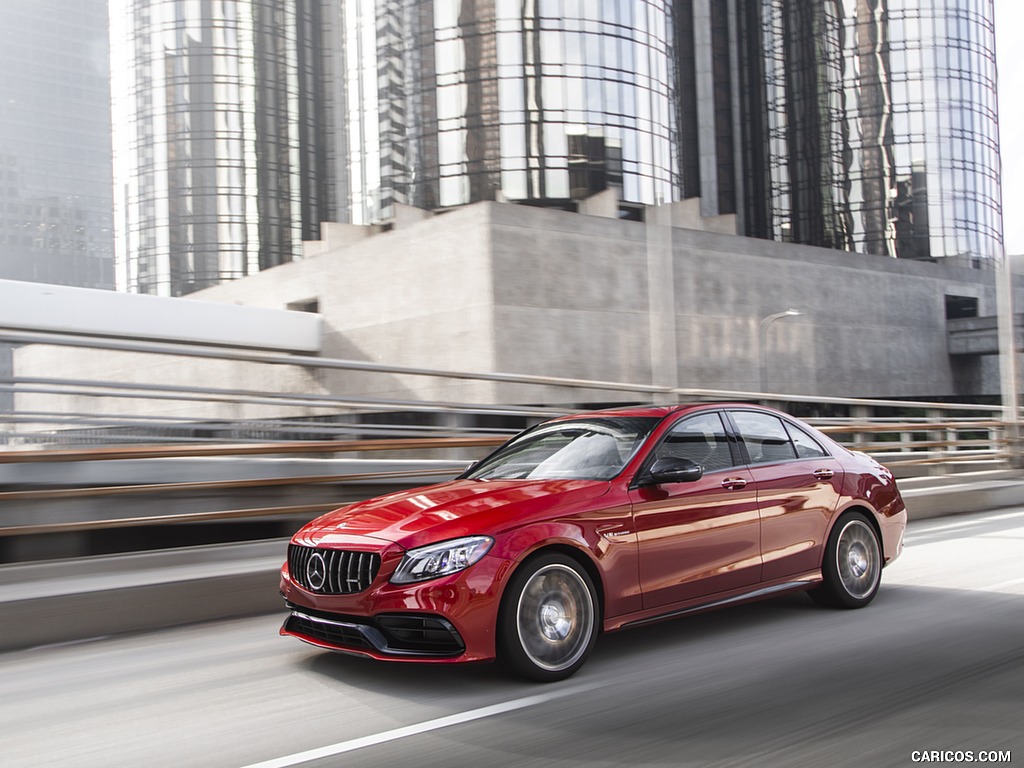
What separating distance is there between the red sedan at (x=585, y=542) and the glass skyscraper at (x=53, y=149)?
126815mm

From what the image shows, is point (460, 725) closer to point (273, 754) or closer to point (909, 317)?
point (273, 754)

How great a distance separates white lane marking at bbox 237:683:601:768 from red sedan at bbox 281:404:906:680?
201mm

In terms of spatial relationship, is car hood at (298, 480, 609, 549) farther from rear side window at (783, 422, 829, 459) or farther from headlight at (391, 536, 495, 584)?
rear side window at (783, 422, 829, 459)

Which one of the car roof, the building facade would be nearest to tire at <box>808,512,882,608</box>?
the car roof

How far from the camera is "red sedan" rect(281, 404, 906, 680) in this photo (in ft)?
16.3

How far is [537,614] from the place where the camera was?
5168 millimetres

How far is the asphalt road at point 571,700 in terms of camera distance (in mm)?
4168

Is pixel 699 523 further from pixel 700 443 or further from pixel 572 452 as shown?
pixel 572 452

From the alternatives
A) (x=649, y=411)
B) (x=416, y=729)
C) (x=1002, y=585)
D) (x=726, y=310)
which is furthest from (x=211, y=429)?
(x=726, y=310)

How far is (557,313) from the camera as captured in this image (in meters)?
37.5

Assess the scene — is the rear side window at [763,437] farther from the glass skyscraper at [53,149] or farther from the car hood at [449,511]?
the glass skyscraper at [53,149]

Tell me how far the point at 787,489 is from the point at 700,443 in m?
0.78

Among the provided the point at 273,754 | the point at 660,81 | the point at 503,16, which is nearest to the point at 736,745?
the point at 273,754

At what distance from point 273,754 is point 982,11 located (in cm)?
8171
